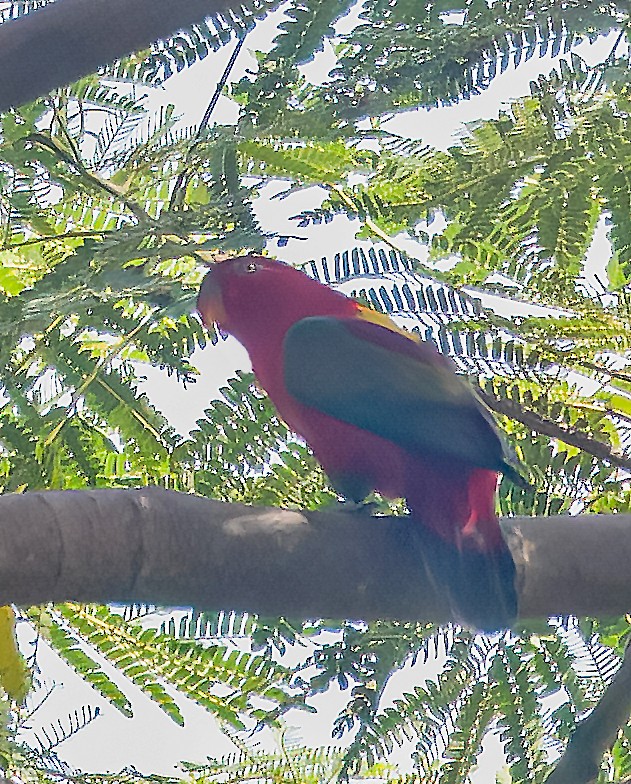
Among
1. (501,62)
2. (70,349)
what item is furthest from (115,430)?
(501,62)

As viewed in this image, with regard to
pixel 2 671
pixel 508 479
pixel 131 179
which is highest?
pixel 131 179

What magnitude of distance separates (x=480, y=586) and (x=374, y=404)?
1.55 feet

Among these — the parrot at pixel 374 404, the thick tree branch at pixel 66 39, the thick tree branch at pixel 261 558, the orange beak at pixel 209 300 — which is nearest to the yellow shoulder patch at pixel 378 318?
the parrot at pixel 374 404

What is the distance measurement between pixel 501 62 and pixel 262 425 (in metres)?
0.68

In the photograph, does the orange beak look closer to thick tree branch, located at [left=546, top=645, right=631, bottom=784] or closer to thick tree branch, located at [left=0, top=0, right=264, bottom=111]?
thick tree branch, located at [left=0, top=0, right=264, bottom=111]

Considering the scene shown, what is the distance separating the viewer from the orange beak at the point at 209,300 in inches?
72.1

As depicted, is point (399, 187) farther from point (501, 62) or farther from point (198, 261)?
point (198, 261)

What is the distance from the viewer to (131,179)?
1819 millimetres

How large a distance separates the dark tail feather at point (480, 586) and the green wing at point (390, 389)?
7.9 inches

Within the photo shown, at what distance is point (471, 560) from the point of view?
1.51 m

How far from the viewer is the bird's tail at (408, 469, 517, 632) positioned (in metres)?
1.43

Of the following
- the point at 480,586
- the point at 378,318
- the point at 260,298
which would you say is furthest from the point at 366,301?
the point at 480,586

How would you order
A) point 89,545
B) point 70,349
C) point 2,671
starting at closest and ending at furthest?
point 89,545, point 2,671, point 70,349

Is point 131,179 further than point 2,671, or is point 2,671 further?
point 131,179
